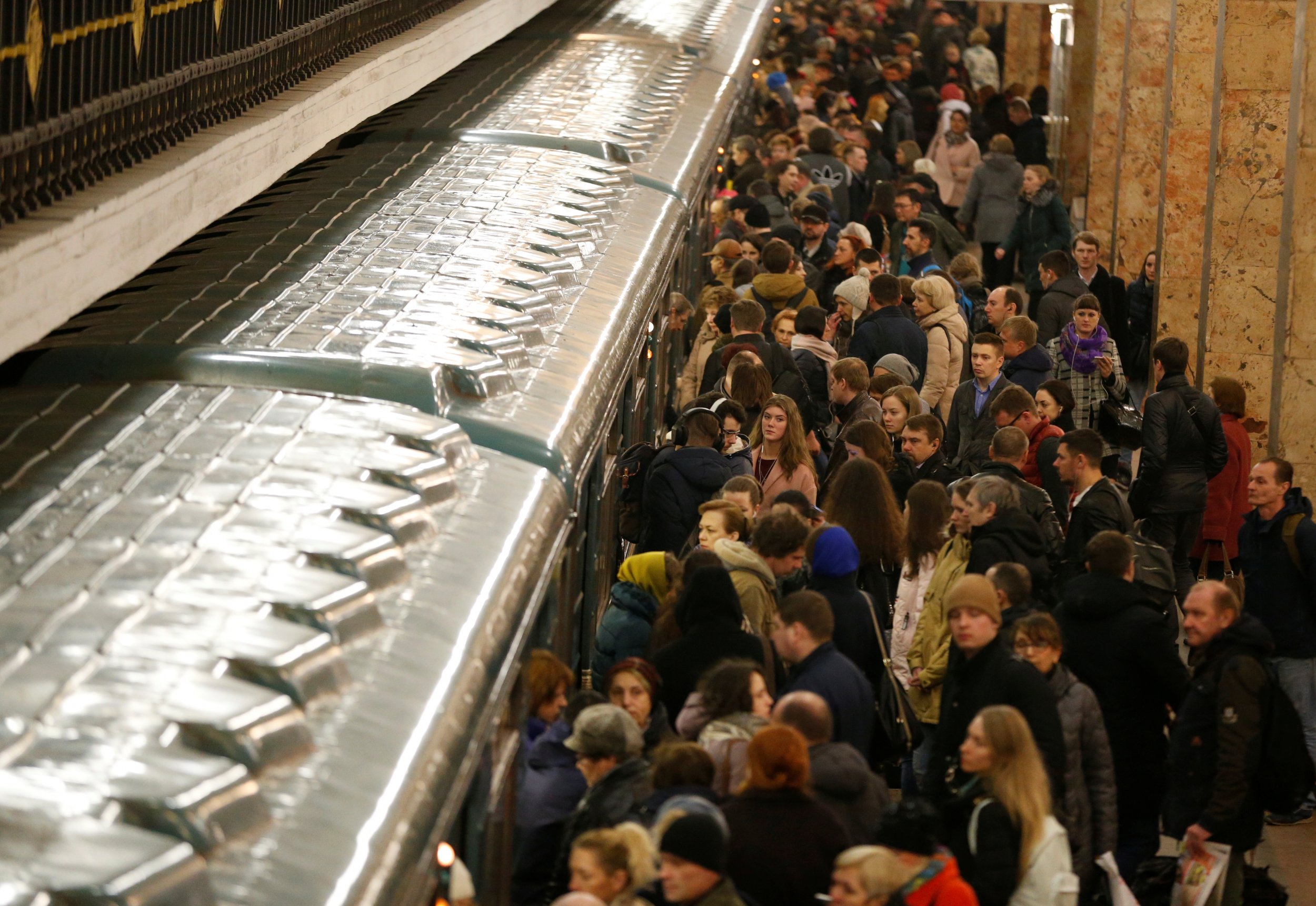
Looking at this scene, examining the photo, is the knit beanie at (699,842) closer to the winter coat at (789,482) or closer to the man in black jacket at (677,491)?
the man in black jacket at (677,491)

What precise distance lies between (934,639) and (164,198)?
3.10 metres

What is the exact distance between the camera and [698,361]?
1065cm

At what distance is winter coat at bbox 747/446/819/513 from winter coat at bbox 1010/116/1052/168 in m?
12.8

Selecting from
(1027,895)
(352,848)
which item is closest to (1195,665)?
(1027,895)

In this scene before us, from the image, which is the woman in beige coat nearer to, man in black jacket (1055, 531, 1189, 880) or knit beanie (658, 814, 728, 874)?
man in black jacket (1055, 531, 1189, 880)

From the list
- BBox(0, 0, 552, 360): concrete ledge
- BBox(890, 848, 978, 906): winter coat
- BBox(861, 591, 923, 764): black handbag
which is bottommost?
BBox(861, 591, 923, 764): black handbag

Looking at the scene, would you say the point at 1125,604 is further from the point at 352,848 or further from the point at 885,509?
the point at 352,848

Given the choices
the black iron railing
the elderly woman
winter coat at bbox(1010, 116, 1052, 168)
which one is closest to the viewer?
the black iron railing

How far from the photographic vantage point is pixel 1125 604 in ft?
19.6

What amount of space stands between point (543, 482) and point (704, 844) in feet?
3.79

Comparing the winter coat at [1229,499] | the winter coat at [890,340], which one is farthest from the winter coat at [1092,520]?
the winter coat at [890,340]

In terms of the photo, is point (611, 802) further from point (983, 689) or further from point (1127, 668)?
point (1127, 668)

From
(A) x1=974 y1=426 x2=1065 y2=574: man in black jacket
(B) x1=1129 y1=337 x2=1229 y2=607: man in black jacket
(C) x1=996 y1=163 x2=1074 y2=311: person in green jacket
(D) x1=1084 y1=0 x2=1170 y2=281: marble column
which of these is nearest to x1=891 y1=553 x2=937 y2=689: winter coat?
(A) x1=974 y1=426 x2=1065 y2=574: man in black jacket

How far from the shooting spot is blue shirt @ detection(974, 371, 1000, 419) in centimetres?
872
